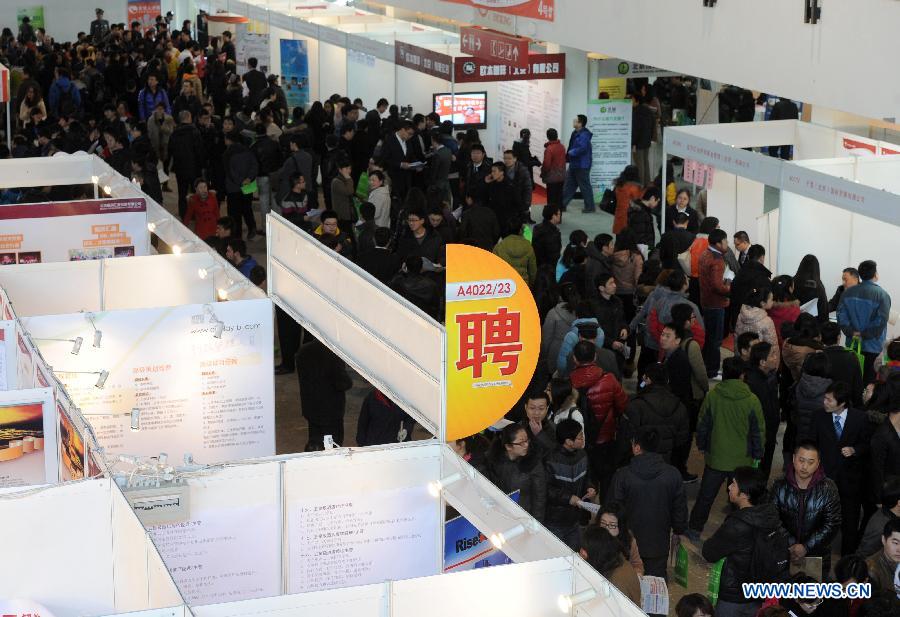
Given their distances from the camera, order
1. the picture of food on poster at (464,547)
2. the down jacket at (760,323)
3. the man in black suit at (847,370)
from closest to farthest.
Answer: the picture of food on poster at (464,547)
the man in black suit at (847,370)
the down jacket at (760,323)

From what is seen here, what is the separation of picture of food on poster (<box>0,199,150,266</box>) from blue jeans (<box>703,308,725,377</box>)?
402 cm

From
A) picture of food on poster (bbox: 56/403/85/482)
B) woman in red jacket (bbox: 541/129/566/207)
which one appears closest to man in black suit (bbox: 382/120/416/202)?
woman in red jacket (bbox: 541/129/566/207)

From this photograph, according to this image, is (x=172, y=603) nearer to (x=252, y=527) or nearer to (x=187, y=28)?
(x=252, y=527)

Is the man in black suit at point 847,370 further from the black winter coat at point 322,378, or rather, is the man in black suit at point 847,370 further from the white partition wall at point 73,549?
the white partition wall at point 73,549

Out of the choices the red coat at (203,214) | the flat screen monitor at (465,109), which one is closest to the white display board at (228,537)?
the red coat at (203,214)

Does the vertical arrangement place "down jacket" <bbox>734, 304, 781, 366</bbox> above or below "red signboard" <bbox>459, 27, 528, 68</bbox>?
below

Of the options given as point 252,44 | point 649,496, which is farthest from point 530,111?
point 649,496

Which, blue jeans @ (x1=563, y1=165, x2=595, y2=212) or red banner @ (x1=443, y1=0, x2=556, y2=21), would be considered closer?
red banner @ (x1=443, y1=0, x2=556, y2=21)

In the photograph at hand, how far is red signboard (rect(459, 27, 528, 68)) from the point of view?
14.3 m

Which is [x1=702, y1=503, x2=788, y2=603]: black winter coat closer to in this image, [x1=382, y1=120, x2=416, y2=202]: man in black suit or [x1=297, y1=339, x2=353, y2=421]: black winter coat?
[x1=297, y1=339, x2=353, y2=421]: black winter coat

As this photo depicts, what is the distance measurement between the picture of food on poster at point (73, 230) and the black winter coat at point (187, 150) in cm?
541

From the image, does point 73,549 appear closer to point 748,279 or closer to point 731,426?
point 731,426

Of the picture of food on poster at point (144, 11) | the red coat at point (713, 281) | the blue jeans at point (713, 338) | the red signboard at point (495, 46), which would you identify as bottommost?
the blue jeans at point (713, 338)

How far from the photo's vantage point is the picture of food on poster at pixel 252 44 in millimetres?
21531
